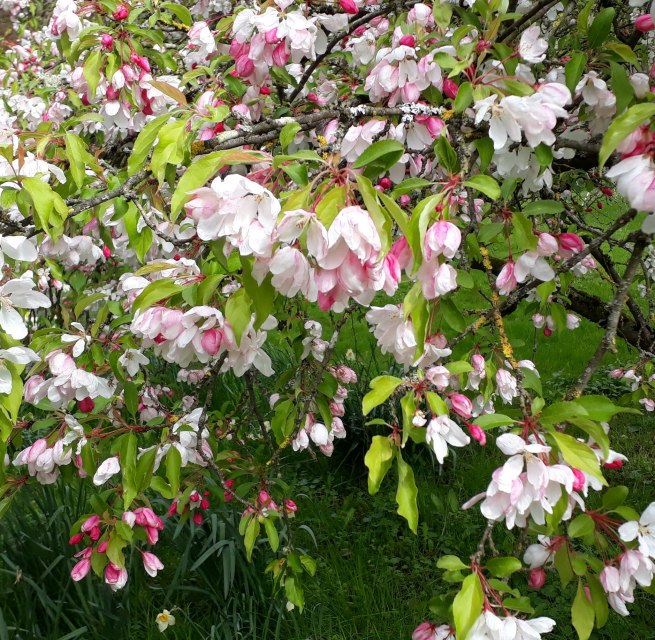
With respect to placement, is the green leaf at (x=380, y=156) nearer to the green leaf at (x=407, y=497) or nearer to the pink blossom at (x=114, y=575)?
the green leaf at (x=407, y=497)

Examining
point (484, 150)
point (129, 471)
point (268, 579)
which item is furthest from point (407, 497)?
point (268, 579)

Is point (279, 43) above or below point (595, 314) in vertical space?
above

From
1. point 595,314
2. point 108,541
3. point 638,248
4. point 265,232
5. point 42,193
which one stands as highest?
point 265,232

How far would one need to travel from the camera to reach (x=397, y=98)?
1324 mm

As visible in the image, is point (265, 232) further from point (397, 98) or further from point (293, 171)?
point (397, 98)

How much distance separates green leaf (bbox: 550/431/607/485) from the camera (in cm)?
90

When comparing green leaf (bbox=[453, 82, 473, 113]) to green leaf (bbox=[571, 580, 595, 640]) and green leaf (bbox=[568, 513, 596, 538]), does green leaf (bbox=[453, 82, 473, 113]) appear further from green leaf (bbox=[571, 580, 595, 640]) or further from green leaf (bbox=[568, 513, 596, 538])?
green leaf (bbox=[571, 580, 595, 640])

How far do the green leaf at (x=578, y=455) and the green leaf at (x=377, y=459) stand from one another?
274 mm

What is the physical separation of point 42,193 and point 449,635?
3.79ft

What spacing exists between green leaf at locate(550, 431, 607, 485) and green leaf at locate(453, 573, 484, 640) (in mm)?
255

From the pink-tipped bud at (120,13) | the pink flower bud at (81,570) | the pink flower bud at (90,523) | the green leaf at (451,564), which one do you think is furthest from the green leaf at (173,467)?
the pink-tipped bud at (120,13)

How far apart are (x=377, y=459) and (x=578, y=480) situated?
0.31 meters

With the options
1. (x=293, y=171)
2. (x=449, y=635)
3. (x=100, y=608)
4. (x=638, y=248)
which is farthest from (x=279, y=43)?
(x=100, y=608)

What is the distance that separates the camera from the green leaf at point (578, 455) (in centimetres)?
90
